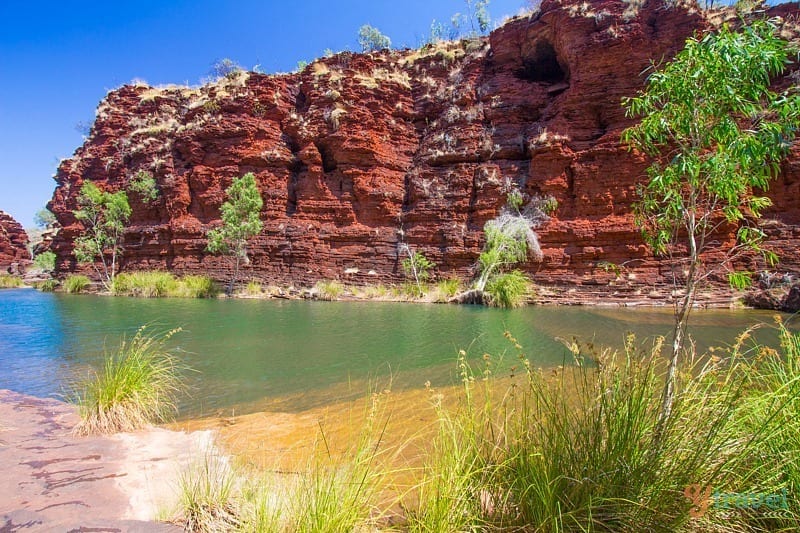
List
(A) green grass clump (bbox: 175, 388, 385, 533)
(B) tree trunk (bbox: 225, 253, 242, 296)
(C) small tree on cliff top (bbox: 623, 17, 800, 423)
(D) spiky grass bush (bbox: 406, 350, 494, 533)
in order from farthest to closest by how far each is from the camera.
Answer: (B) tree trunk (bbox: 225, 253, 242, 296), (C) small tree on cliff top (bbox: 623, 17, 800, 423), (D) spiky grass bush (bbox: 406, 350, 494, 533), (A) green grass clump (bbox: 175, 388, 385, 533)

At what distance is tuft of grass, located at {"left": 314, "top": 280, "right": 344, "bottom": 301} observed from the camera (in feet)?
82.9

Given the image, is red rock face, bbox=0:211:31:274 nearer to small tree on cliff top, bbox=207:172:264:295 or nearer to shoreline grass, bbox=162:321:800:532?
small tree on cliff top, bbox=207:172:264:295

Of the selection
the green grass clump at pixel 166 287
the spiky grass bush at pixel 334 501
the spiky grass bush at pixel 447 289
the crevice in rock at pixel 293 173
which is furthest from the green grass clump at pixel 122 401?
the crevice in rock at pixel 293 173

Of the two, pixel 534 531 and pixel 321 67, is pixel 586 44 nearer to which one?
pixel 321 67

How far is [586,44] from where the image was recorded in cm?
2652

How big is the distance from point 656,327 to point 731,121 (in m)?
11.4

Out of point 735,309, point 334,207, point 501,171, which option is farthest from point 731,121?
point 334,207

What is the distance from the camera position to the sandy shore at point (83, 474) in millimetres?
2512

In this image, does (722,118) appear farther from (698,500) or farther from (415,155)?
(415,155)

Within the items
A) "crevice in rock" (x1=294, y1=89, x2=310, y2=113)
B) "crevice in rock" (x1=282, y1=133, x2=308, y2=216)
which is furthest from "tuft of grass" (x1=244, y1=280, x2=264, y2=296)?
"crevice in rock" (x1=294, y1=89, x2=310, y2=113)

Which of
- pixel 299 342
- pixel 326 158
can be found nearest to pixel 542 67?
pixel 326 158

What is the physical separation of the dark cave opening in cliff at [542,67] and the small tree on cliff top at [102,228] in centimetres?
3363

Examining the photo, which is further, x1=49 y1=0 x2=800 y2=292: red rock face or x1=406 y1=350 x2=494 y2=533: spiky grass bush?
x1=49 y1=0 x2=800 y2=292: red rock face

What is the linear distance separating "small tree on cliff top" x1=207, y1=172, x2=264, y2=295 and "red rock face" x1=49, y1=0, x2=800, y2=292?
5.71 ft
